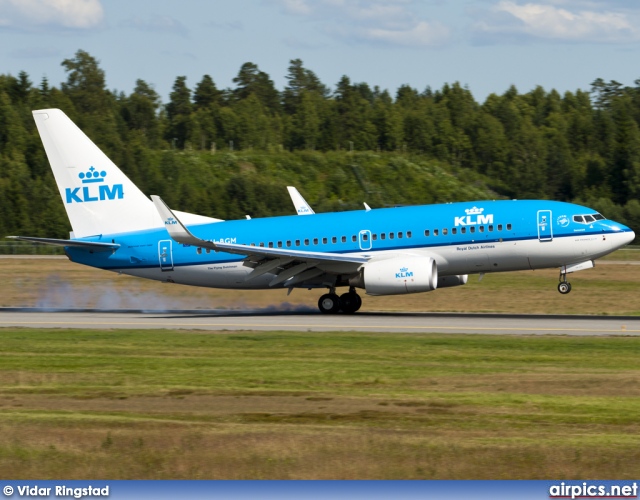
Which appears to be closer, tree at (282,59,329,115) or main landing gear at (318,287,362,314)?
main landing gear at (318,287,362,314)

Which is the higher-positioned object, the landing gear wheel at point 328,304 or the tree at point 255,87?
the tree at point 255,87

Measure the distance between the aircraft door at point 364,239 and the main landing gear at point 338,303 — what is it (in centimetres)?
222

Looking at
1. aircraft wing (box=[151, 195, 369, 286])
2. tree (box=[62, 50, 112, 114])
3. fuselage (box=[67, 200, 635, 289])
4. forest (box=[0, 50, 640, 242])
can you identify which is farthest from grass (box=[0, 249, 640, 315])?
tree (box=[62, 50, 112, 114])

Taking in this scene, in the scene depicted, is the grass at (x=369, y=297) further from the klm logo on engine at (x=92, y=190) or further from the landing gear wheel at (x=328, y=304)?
the klm logo on engine at (x=92, y=190)

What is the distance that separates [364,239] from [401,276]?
2331 mm

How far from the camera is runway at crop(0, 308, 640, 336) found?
1250 inches

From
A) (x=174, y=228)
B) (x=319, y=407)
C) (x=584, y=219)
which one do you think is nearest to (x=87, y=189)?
(x=174, y=228)

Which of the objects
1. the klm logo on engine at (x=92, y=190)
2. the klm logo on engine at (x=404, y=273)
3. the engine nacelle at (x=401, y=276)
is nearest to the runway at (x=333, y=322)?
the engine nacelle at (x=401, y=276)

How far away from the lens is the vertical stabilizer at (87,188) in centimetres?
3831

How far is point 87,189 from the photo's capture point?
38.4 m

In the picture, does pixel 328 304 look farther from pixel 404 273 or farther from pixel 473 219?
pixel 473 219

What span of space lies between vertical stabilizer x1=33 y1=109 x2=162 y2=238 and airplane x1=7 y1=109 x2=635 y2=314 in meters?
0.04

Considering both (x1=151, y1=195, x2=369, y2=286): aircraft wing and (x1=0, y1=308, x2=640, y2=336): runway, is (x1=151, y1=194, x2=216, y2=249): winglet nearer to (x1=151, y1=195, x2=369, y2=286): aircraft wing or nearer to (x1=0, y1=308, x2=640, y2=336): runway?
(x1=151, y1=195, x2=369, y2=286): aircraft wing

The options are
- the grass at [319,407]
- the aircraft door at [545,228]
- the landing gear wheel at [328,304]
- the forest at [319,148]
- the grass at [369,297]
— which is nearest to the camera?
the grass at [319,407]
